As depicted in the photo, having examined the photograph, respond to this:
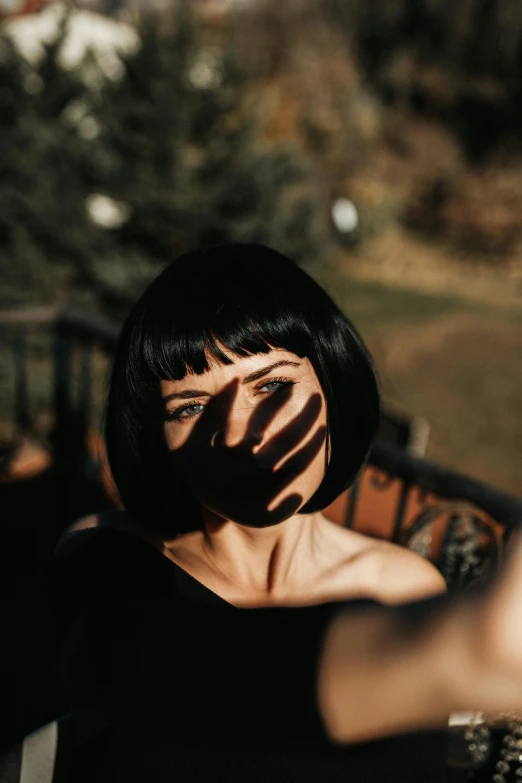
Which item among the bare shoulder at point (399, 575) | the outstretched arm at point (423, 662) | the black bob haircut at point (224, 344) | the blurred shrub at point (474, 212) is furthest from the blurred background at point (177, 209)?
the outstretched arm at point (423, 662)

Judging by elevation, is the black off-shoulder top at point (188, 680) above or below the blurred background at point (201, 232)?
below

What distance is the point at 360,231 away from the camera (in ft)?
50.4

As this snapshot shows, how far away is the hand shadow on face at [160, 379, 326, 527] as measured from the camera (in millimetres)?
898

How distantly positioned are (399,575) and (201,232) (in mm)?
8952

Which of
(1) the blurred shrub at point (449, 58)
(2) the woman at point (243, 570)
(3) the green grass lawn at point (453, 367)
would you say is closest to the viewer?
(2) the woman at point (243, 570)

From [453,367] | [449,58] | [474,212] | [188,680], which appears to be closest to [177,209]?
[453,367]

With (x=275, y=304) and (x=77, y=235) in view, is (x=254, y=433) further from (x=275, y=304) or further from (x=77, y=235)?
(x=77, y=235)

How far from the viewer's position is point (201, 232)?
31.6 ft

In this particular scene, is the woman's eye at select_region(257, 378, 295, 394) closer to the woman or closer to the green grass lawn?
the woman

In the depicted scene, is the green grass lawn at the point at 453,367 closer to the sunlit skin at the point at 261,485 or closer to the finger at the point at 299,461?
the sunlit skin at the point at 261,485

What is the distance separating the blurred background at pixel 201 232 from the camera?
3.75 meters

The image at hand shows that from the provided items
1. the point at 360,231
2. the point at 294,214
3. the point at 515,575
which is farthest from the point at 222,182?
the point at 515,575

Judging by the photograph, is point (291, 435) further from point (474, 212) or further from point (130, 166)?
point (474, 212)

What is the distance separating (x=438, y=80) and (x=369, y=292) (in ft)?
49.1
